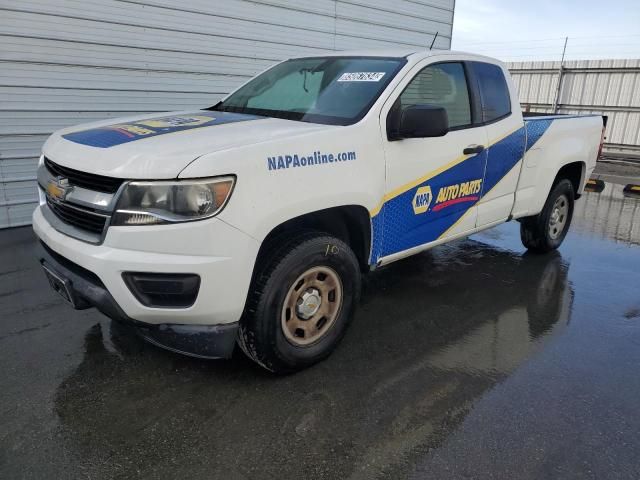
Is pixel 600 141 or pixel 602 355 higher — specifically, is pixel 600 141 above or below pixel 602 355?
above

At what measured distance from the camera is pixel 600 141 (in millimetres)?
5578

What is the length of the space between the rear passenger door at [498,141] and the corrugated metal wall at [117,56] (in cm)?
416

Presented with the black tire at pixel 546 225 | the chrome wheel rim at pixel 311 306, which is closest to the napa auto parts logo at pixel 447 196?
the chrome wheel rim at pixel 311 306

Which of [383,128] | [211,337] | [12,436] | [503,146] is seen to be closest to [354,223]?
[383,128]

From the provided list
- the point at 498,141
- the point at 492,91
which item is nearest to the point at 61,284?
the point at 498,141

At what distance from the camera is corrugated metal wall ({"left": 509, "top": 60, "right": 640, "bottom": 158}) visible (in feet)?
46.7

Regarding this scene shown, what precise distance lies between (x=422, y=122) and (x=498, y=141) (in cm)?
132

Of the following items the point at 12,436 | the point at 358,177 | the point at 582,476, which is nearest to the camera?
the point at 582,476

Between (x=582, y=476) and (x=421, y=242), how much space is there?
175cm

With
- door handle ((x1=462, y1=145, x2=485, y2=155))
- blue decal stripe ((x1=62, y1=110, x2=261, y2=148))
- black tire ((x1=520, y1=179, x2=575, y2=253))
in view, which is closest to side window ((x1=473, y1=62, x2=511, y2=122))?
door handle ((x1=462, y1=145, x2=485, y2=155))

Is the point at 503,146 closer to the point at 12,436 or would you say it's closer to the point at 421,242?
the point at 421,242

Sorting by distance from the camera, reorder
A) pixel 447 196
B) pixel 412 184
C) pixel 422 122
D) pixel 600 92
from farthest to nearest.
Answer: pixel 600 92 < pixel 447 196 < pixel 412 184 < pixel 422 122

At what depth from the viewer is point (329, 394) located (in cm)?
283

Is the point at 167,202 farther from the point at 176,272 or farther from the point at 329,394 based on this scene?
the point at 329,394
